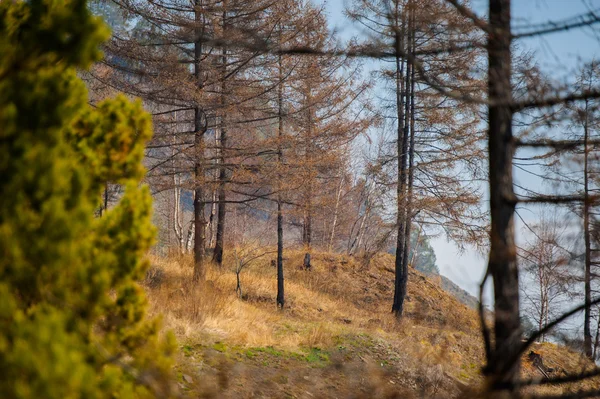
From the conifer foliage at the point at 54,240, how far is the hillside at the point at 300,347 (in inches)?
28.3

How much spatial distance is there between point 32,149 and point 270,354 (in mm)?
5744

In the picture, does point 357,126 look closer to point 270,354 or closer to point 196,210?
point 196,210

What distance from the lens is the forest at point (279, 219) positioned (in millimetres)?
2043

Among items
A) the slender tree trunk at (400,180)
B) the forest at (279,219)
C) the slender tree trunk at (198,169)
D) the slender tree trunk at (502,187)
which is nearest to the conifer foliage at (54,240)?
the forest at (279,219)

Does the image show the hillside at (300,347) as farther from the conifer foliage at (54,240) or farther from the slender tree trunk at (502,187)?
the conifer foliage at (54,240)

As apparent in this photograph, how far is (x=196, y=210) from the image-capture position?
11367 mm

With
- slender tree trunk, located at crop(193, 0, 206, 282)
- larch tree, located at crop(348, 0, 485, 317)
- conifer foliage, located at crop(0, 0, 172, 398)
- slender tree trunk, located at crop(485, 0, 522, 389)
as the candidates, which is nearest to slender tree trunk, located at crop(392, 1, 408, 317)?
larch tree, located at crop(348, 0, 485, 317)

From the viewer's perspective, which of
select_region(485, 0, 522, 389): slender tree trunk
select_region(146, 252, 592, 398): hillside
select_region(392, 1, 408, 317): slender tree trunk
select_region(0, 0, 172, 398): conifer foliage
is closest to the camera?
select_region(0, 0, 172, 398): conifer foliage

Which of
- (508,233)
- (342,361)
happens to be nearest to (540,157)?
(342,361)

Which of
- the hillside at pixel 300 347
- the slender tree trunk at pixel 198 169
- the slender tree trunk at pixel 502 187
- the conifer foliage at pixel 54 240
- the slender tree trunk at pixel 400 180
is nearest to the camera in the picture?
the conifer foliage at pixel 54 240

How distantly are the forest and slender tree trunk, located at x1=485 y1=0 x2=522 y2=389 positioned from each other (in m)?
0.02

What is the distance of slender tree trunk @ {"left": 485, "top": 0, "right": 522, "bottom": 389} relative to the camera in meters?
3.21

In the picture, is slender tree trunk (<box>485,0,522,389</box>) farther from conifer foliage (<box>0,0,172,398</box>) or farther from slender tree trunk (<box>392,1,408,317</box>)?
slender tree trunk (<box>392,1,408,317</box>)

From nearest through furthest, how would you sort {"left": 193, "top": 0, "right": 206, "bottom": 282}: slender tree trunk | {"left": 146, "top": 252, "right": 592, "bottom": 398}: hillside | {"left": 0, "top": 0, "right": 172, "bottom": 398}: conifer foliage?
1. {"left": 0, "top": 0, "right": 172, "bottom": 398}: conifer foliage
2. {"left": 146, "top": 252, "right": 592, "bottom": 398}: hillside
3. {"left": 193, "top": 0, "right": 206, "bottom": 282}: slender tree trunk
